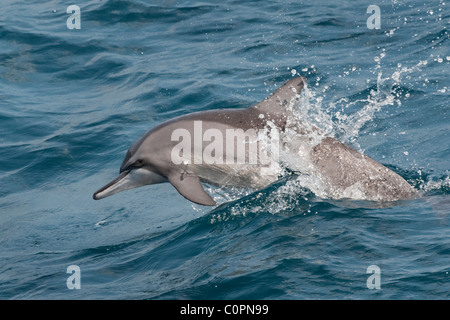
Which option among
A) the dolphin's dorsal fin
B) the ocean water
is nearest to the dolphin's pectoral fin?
the ocean water

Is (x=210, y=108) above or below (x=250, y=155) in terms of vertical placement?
above

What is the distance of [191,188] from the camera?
26.6 feet

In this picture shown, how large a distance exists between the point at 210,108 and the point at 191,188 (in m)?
4.87

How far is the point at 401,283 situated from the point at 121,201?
511cm

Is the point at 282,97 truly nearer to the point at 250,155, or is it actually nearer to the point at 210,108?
the point at 250,155

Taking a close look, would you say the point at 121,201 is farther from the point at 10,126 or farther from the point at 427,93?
the point at 427,93

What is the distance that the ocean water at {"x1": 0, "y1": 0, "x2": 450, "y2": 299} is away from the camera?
7102 millimetres

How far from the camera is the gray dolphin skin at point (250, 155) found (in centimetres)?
826

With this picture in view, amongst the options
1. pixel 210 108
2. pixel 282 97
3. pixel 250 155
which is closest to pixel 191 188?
pixel 250 155

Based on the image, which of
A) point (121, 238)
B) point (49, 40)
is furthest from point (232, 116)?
point (49, 40)

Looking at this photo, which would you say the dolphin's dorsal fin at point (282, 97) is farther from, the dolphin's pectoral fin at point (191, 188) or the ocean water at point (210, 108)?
the dolphin's pectoral fin at point (191, 188)

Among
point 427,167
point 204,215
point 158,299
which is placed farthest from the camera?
point 427,167

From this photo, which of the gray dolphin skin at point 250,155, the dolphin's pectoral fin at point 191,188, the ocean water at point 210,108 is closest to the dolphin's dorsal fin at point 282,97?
the gray dolphin skin at point 250,155

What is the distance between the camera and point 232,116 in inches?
326
